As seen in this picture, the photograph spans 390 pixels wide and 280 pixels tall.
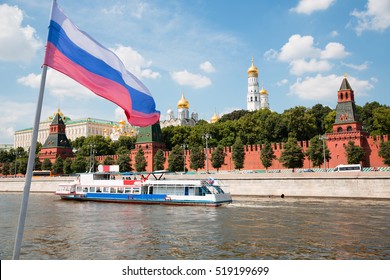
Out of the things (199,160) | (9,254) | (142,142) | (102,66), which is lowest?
(9,254)

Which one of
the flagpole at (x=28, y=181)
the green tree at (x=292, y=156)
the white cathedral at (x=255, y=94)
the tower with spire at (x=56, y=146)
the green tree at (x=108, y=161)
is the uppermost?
the white cathedral at (x=255, y=94)

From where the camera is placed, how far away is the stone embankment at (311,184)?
112 feet

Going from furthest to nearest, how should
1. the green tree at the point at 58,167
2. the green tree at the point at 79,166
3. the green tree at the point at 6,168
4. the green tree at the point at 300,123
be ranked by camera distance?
the green tree at the point at 6,168 → the green tree at the point at 58,167 → the green tree at the point at 79,166 → the green tree at the point at 300,123

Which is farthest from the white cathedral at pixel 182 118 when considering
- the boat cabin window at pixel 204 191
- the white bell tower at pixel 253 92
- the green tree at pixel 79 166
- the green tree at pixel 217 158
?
the boat cabin window at pixel 204 191

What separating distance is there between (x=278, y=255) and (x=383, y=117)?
50905mm

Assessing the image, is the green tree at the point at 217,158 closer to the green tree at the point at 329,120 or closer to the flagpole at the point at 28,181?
the green tree at the point at 329,120

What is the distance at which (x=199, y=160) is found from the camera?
2306 inches

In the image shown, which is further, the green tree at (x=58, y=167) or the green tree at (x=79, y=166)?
the green tree at (x=58, y=167)

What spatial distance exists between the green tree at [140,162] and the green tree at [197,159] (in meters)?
10.4

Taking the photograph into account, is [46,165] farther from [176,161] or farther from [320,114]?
[320,114]

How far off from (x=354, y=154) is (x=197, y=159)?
21548 millimetres

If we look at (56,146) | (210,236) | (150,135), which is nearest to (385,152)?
(210,236)
